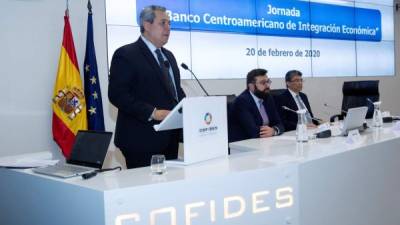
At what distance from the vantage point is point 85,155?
7.07ft

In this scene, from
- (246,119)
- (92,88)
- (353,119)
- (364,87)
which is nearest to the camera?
(353,119)

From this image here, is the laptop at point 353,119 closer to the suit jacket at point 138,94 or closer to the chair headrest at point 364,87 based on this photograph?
the suit jacket at point 138,94

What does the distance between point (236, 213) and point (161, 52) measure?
1.27m

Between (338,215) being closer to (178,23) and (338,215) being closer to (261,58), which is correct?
(178,23)

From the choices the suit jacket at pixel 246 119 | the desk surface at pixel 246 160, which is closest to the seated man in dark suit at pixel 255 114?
the suit jacket at pixel 246 119

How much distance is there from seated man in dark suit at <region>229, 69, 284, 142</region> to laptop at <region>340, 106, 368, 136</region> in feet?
2.27

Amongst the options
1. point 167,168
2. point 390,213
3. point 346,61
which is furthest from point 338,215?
point 346,61

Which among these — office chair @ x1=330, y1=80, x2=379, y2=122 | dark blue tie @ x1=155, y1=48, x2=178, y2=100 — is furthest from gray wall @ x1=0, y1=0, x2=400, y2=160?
office chair @ x1=330, y1=80, x2=379, y2=122

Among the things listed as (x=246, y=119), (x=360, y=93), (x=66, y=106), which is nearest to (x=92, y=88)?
(x=66, y=106)

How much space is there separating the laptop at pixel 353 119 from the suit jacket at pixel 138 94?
1.22 metres

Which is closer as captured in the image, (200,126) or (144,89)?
(200,126)

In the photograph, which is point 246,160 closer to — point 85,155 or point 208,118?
point 208,118

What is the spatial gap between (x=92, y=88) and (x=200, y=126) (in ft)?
7.08

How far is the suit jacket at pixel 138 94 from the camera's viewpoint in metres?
2.61
